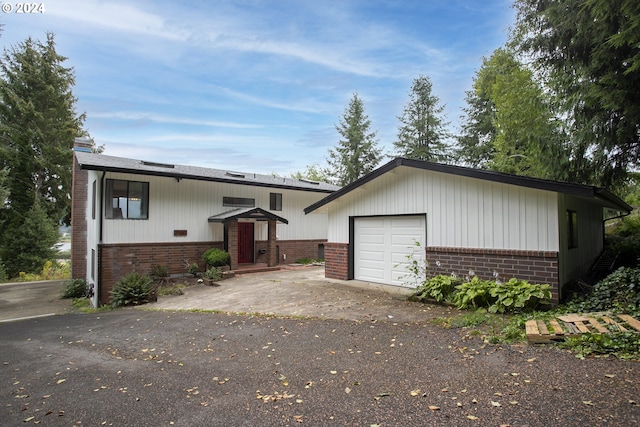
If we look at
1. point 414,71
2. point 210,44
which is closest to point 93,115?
point 210,44

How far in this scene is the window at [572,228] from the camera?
8781 millimetres

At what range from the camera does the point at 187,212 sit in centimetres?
1397

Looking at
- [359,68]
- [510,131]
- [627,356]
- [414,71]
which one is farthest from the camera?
[414,71]

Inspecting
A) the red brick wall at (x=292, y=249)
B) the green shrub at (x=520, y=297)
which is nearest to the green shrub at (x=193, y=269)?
the red brick wall at (x=292, y=249)

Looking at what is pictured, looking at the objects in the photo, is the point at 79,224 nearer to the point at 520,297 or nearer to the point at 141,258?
the point at 141,258

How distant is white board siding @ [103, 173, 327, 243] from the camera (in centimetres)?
1243

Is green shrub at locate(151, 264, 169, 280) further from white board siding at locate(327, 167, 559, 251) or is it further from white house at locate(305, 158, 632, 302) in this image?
white board siding at locate(327, 167, 559, 251)

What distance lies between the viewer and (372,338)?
541 cm

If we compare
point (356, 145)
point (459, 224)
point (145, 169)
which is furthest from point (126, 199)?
point (356, 145)

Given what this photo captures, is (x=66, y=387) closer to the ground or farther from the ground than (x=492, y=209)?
closer to the ground

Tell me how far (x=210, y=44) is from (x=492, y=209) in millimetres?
12795

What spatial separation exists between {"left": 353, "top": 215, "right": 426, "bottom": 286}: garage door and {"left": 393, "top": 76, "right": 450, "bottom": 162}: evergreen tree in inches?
874

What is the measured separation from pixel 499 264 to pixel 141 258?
1170cm

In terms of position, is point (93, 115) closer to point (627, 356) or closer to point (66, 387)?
point (66, 387)
